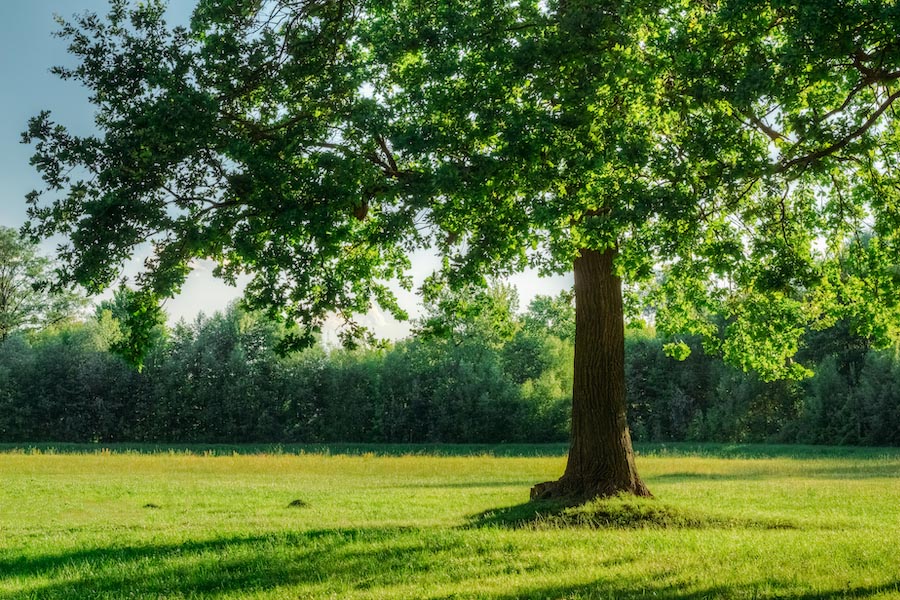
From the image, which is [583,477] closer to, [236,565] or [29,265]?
[236,565]

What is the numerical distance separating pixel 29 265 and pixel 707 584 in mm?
64551

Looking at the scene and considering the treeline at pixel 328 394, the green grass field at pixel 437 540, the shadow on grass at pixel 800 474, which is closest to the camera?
the green grass field at pixel 437 540

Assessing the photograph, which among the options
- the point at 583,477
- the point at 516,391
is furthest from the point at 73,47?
the point at 516,391

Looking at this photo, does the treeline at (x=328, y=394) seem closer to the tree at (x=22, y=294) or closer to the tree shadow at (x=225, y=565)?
the tree at (x=22, y=294)

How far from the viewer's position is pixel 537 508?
16234mm

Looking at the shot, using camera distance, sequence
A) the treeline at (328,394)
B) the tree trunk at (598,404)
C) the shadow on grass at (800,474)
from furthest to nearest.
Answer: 1. the treeline at (328,394)
2. the shadow on grass at (800,474)
3. the tree trunk at (598,404)

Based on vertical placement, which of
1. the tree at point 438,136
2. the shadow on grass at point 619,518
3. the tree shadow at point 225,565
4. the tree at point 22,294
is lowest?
the tree shadow at point 225,565

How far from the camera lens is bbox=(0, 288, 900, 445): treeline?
6050 centimetres

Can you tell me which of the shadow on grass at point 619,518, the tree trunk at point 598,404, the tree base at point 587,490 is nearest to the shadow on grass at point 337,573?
the shadow on grass at point 619,518

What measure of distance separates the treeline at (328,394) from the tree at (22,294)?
6.43 ft

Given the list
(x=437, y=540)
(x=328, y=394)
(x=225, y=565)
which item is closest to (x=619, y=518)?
(x=437, y=540)

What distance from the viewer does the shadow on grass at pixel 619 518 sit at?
588 inches

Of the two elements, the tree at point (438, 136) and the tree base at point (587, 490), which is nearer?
the tree at point (438, 136)

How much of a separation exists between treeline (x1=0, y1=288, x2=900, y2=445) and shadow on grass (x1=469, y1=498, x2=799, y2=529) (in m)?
42.6
